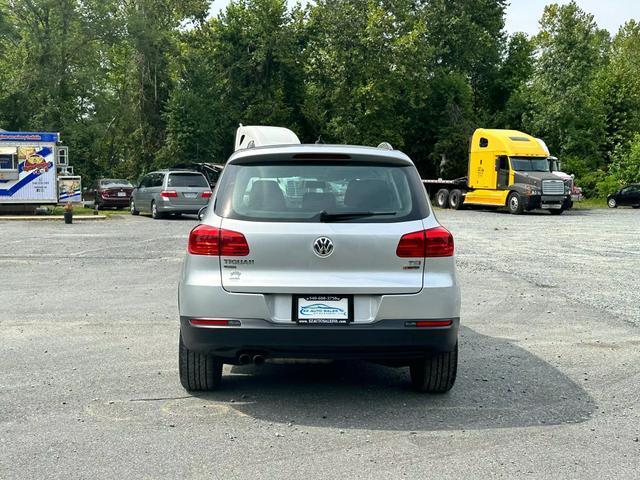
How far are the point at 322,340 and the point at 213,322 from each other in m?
0.74

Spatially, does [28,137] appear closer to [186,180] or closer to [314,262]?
[186,180]

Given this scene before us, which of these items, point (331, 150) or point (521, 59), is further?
point (521, 59)

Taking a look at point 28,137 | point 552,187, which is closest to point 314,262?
point 28,137

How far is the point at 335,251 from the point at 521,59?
2415 inches

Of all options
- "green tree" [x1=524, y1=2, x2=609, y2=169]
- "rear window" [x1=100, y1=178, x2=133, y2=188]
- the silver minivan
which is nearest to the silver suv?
the silver minivan

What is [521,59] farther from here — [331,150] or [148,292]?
[331,150]

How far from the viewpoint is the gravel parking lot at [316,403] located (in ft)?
14.2

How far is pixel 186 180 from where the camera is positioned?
28219 mm

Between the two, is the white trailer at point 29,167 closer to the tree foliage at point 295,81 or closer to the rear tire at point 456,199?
the tree foliage at point 295,81

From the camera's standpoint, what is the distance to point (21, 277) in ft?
40.9

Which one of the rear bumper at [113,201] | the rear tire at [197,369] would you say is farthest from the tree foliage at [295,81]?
the rear tire at [197,369]

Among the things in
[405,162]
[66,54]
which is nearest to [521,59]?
[66,54]

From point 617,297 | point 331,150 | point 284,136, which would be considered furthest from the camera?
point 284,136

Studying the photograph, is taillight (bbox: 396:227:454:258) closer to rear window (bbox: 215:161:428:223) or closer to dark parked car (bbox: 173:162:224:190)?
rear window (bbox: 215:161:428:223)
